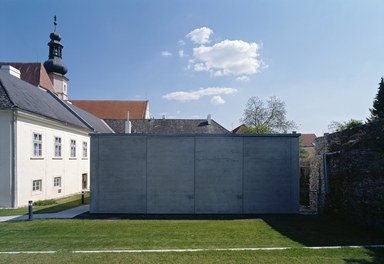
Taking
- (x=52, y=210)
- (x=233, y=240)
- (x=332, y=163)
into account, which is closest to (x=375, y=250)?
(x=233, y=240)

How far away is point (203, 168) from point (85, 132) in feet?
54.3

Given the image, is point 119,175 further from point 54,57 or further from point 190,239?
point 54,57

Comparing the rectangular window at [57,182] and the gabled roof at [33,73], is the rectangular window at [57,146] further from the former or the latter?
the gabled roof at [33,73]

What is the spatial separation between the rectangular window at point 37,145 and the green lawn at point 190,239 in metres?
7.54

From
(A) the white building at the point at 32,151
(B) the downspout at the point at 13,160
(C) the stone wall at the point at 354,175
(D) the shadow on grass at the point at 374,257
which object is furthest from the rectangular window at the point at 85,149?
(D) the shadow on grass at the point at 374,257

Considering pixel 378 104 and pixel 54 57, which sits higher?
pixel 54 57

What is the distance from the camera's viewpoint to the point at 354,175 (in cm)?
1068

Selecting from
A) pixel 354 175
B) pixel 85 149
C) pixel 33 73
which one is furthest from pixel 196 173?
pixel 33 73

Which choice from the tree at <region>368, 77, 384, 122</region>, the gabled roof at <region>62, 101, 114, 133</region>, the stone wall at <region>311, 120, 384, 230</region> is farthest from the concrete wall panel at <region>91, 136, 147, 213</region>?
the tree at <region>368, 77, 384, 122</region>

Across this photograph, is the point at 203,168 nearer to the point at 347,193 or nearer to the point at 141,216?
the point at 141,216

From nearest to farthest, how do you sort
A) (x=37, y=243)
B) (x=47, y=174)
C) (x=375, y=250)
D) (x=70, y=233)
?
(x=375, y=250) < (x=37, y=243) < (x=70, y=233) < (x=47, y=174)

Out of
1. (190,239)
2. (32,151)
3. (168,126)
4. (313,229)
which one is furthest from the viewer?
(168,126)

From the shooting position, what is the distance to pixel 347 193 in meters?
11.0

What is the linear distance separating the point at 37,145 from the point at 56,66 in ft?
110
